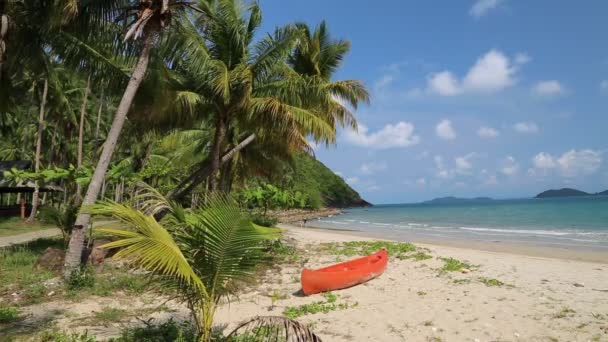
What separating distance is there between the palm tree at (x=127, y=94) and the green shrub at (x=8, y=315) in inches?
71.7

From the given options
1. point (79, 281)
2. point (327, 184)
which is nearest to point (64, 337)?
point (79, 281)

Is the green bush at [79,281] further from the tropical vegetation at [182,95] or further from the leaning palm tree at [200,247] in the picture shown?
the leaning palm tree at [200,247]

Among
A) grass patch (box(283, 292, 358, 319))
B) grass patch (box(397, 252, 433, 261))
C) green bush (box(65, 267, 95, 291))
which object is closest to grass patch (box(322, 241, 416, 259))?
grass patch (box(397, 252, 433, 261))

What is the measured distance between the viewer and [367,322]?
233 inches

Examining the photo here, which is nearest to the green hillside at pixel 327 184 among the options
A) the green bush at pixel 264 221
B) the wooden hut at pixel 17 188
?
the green bush at pixel 264 221

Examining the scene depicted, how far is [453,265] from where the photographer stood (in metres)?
9.63

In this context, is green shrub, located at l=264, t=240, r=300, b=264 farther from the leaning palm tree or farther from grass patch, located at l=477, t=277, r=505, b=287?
the leaning palm tree

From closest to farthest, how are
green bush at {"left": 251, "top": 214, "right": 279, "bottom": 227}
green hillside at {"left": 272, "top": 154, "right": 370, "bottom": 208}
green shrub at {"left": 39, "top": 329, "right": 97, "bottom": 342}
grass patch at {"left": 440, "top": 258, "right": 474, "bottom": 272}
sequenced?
green shrub at {"left": 39, "top": 329, "right": 97, "bottom": 342} < grass patch at {"left": 440, "top": 258, "right": 474, "bottom": 272} < green bush at {"left": 251, "top": 214, "right": 279, "bottom": 227} < green hillside at {"left": 272, "top": 154, "right": 370, "bottom": 208}

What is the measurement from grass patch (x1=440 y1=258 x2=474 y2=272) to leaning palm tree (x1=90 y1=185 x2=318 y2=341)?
665cm

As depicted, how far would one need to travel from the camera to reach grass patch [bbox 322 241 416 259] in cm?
1190

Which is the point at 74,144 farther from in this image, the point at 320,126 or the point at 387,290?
the point at 387,290

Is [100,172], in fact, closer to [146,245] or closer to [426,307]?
[146,245]

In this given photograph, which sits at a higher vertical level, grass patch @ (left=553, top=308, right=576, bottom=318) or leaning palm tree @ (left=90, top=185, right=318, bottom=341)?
leaning palm tree @ (left=90, top=185, right=318, bottom=341)

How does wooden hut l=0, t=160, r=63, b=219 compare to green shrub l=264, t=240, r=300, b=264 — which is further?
wooden hut l=0, t=160, r=63, b=219
